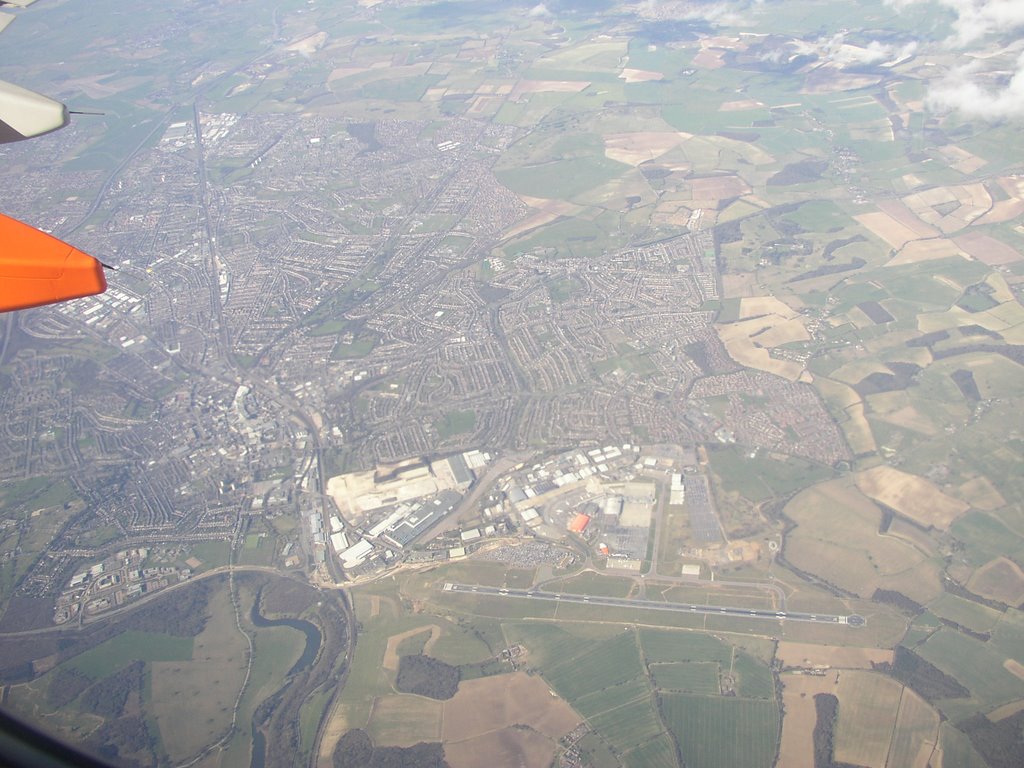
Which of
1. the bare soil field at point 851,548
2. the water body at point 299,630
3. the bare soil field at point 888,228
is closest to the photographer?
the water body at point 299,630

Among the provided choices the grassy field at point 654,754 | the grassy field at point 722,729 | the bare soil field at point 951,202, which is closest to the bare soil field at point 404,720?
the grassy field at point 654,754

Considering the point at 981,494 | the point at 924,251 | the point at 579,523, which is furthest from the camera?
the point at 924,251

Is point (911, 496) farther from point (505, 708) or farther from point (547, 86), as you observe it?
point (547, 86)

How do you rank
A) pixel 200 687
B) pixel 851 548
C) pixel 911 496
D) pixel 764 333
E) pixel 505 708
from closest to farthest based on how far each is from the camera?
pixel 505 708
pixel 200 687
pixel 851 548
pixel 911 496
pixel 764 333

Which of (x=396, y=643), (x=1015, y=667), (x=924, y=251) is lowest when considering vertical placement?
(x=1015, y=667)

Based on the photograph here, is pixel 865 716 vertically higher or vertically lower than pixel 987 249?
lower

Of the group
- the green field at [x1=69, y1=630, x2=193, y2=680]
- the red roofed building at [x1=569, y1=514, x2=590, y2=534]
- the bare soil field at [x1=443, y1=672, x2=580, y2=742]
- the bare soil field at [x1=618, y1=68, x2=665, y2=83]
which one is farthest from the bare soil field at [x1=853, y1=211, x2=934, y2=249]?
the green field at [x1=69, y1=630, x2=193, y2=680]

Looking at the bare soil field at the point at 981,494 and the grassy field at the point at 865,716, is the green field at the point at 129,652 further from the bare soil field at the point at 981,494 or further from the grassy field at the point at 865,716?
the bare soil field at the point at 981,494

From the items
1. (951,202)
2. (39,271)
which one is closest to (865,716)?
(39,271)
